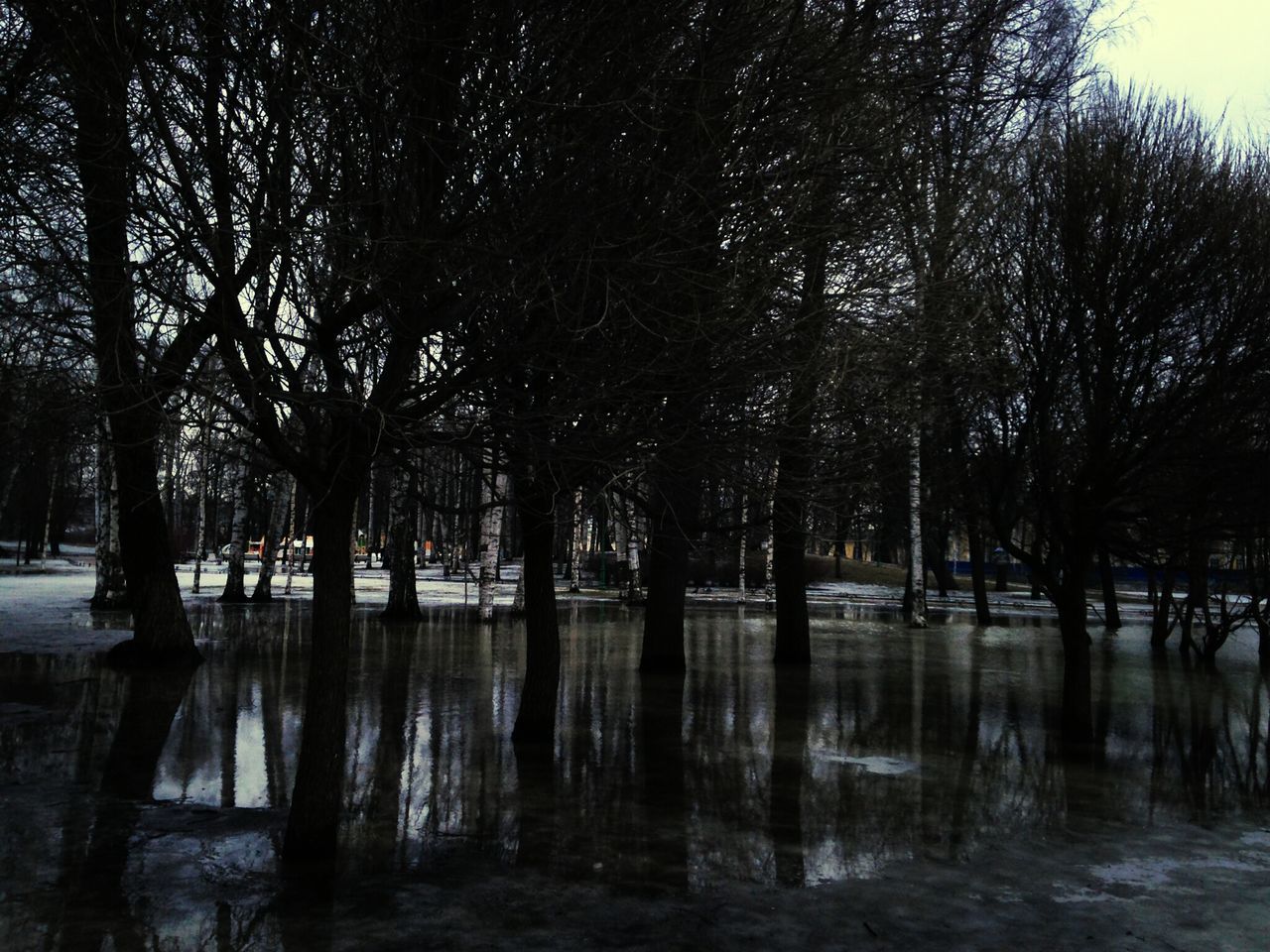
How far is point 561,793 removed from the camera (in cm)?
895

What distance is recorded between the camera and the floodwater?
245 inches

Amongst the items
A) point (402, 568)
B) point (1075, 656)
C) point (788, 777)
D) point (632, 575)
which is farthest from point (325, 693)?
point (632, 575)

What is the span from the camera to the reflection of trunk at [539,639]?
34.4ft

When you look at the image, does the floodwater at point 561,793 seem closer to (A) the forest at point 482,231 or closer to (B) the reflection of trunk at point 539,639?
(B) the reflection of trunk at point 539,639

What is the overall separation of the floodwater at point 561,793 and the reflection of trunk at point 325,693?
266 millimetres

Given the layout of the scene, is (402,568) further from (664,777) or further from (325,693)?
(325,693)

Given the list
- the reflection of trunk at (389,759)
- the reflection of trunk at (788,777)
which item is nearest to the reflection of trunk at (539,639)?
the reflection of trunk at (389,759)

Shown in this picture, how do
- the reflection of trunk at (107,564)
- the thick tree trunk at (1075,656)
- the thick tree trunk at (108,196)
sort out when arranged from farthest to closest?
the reflection of trunk at (107,564) → the thick tree trunk at (1075,656) → the thick tree trunk at (108,196)

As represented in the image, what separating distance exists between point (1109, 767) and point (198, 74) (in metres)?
9.66

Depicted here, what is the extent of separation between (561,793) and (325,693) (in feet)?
8.36

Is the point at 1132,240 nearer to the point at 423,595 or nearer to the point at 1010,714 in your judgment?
the point at 1010,714

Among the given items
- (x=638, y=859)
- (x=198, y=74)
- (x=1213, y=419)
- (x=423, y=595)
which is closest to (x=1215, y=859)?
(x=638, y=859)

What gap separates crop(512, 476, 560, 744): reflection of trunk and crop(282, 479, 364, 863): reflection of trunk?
3.02 metres

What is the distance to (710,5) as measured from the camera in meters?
6.10
